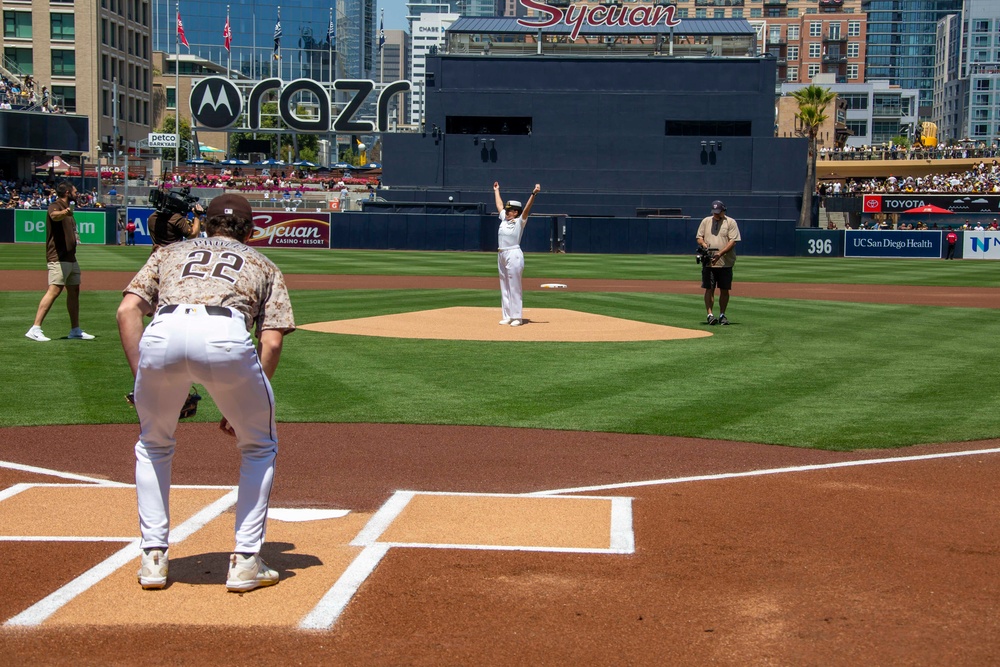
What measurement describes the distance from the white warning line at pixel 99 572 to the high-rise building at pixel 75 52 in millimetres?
76958

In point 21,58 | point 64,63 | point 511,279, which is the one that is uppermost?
point 21,58

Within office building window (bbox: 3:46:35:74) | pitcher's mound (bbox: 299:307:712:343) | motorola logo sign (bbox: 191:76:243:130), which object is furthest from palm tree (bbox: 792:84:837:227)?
office building window (bbox: 3:46:35:74)

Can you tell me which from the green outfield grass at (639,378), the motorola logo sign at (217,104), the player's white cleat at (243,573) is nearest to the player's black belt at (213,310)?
the player's white cleat at (243,573)

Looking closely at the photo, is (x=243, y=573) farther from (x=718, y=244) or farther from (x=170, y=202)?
(x=718, y=244)

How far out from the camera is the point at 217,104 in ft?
215

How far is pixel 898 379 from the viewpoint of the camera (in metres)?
12.0

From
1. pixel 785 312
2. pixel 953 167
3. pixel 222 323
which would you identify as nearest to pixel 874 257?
pixel 785 312

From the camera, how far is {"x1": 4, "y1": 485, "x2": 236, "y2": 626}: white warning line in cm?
453

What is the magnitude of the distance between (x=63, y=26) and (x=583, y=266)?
59.9m

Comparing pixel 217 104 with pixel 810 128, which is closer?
pixel 217 104

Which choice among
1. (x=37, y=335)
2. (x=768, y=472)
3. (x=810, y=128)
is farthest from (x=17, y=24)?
(x=768, y=472)

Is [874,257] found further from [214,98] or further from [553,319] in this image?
[214,98]

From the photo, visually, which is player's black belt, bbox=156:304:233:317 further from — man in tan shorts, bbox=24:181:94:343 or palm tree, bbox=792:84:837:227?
palm tree, bbox=792:84:837:227

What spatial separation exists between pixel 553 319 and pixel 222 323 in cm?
1329
